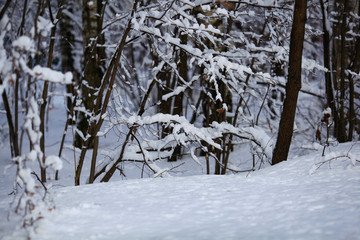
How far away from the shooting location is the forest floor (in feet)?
6.26

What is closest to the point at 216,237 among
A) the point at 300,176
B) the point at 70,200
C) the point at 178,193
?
the point at 178,193

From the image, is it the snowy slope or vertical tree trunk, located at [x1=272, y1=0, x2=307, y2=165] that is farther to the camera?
vertical tree trunk, located at [x1=272, y1=0, x2=307, y2=165]

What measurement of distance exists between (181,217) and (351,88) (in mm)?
4343

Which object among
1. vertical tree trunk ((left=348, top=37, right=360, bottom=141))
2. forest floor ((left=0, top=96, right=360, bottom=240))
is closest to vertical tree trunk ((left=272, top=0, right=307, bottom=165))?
forest floor ((left=0, top=96, right=360, bottom=240))

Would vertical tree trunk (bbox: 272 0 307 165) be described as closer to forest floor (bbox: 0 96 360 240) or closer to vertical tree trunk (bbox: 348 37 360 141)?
forest floor (bbox: 0 96 360 240)

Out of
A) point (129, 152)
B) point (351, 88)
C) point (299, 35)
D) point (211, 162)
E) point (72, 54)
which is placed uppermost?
point (72, 54)

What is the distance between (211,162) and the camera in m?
7.13

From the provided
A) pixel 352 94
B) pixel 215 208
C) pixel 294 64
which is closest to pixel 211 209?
pixel 215 208

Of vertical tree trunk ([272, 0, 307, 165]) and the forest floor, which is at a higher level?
vertical tree trunk ([272, 0, 307, 165])

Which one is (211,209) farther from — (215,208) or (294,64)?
(294,64)

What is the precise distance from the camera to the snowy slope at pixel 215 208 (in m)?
1.91

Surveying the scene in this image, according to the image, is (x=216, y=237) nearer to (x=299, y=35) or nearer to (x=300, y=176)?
(x=300, y=176)

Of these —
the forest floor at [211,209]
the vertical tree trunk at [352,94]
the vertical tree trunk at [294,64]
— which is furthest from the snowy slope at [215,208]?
the vertical tree trunk at [352,94]

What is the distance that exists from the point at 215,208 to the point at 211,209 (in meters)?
0.03
